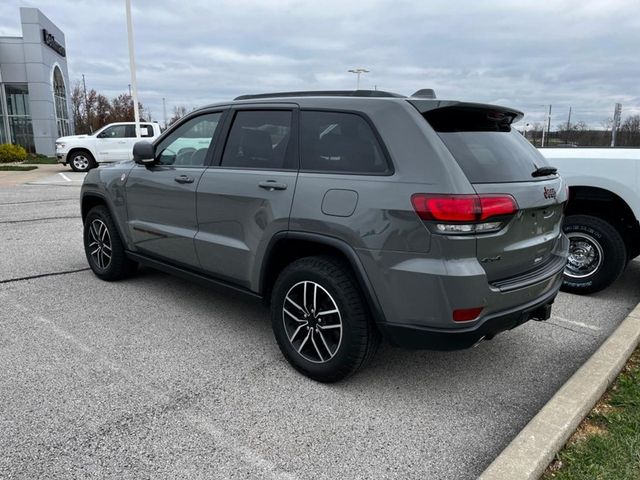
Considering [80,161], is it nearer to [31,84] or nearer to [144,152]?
[31,84]

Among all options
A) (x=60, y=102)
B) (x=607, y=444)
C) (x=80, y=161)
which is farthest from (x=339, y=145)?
(x=60, y=102)

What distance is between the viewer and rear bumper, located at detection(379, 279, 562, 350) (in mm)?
2668

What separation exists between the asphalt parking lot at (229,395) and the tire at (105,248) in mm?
324

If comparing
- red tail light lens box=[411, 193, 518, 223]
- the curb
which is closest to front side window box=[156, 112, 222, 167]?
red tail light lens box=[411, 193, 518, 223]

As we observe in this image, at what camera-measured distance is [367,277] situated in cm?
280

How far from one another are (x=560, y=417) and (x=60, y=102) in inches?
1353

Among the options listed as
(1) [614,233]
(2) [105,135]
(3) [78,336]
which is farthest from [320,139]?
(2) [105,135]

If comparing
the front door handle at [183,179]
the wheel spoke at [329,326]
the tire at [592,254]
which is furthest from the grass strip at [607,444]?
the front door handle at [183,179]

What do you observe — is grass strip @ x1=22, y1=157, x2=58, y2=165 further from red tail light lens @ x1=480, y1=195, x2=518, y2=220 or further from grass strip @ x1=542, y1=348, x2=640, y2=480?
grass strip @ x1=542, y1=348, x2=640, y2=480

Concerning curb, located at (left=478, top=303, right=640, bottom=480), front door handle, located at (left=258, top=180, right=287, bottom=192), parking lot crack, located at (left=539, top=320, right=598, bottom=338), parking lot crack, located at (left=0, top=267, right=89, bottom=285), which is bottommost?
parking lot crack, located at (left=539, top=320, right=598, bottom=338)

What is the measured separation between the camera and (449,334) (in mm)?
2656

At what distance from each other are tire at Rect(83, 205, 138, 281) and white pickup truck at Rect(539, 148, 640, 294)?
423cm

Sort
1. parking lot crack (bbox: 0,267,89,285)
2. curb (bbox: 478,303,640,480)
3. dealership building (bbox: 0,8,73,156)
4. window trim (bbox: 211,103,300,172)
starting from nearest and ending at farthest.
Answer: curb (bbox: 478,303,640,480) < window trim (bbox: 211,103,300,172) < parking lot crack (bbox: 0,267,89,285) < dealership building (bbox: 0,8,73,156)

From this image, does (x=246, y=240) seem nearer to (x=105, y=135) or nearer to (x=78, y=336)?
(x=78, y=336)
